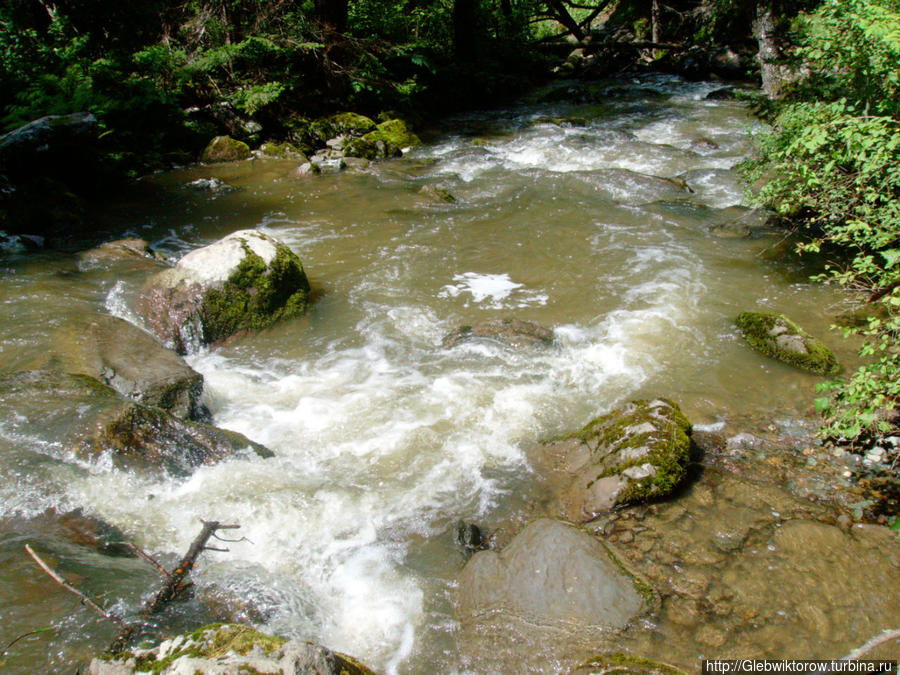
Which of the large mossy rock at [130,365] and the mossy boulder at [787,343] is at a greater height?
the large mossy rock at [130,365]

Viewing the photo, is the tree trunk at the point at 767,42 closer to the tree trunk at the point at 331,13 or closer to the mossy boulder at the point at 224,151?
the tree trunk at the point at 331,13

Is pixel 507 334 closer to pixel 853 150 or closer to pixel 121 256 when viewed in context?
pixel 853 150

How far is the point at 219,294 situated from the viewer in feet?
21.6

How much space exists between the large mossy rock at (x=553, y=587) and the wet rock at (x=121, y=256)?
671cm

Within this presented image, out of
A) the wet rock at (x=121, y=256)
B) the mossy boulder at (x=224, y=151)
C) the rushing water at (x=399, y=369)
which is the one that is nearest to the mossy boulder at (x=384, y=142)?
the rushing water at (x=399, y=369)

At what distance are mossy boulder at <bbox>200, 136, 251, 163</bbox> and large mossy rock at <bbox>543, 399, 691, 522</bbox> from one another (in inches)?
494

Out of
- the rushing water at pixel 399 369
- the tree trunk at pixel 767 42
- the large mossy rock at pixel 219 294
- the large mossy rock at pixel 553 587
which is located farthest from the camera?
the tree trunk at pixel 767 42

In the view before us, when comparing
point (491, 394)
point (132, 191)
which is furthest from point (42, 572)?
point (132, 191)

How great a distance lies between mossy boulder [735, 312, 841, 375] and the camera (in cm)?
559

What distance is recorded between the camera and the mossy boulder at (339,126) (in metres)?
15.1

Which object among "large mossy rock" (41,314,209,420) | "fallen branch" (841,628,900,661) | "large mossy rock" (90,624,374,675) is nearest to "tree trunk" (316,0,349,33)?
"large mossy rock" (41,314,209,420)

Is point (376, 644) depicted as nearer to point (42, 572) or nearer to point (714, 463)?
point (42, 572)

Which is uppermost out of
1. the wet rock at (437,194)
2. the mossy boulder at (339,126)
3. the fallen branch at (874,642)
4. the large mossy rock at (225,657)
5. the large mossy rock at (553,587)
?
the mossy boulder at (339,126)

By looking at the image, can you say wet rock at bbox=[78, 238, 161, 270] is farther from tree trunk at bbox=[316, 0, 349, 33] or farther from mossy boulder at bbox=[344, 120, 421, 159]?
tree trunk at bbox=[316, 0, 349, 33]
